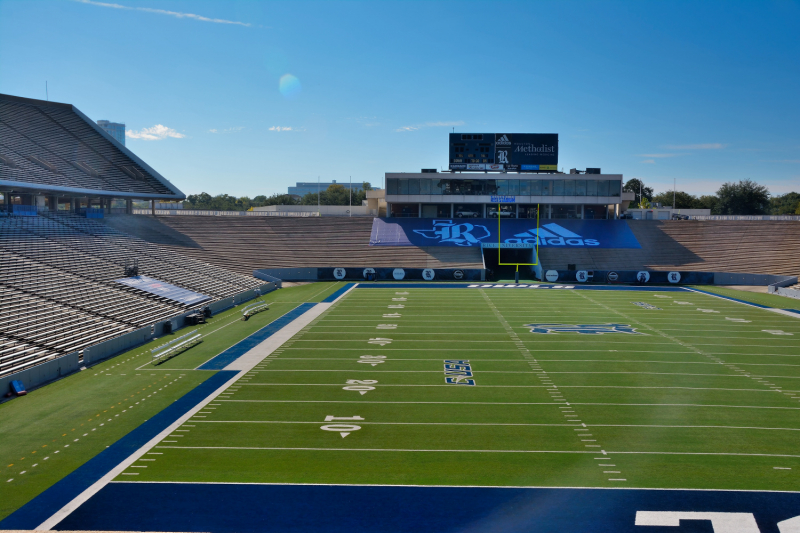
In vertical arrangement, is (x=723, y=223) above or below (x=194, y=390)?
above

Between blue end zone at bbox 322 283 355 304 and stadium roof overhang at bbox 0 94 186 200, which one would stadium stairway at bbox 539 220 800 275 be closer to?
blue end zone at bbox 322 283 355 304

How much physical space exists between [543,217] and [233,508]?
44.1 m

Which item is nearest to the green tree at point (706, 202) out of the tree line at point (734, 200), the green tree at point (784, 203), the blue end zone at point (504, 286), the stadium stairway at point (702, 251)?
the tree line at point (734, 200)

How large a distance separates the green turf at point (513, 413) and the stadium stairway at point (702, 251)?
19134 mm

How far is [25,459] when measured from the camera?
9641 millimetres

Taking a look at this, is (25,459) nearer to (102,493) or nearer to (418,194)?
(102,493)

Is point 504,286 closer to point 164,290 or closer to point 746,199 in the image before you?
point 164,290

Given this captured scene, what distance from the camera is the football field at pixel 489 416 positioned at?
902cm

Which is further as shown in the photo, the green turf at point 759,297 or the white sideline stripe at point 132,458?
the green turf at point 759,297

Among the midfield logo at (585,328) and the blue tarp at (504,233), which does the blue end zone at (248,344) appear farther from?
the blue tarp at (504,233)

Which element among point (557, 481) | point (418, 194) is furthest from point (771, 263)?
point (557, 481)

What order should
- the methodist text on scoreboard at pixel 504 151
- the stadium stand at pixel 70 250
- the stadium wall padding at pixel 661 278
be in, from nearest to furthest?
the stadium stand at pixel 70 250 < the stadium wall padding at pixel 661 278 < the methodist text on scoreboard at pixel 504 151

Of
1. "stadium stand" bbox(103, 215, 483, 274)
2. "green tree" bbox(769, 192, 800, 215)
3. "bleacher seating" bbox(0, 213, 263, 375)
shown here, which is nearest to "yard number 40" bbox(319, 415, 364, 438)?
"bleacher seating" bbox(0, 213, 263, 375)

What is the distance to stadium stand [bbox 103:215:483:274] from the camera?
38.7 m
